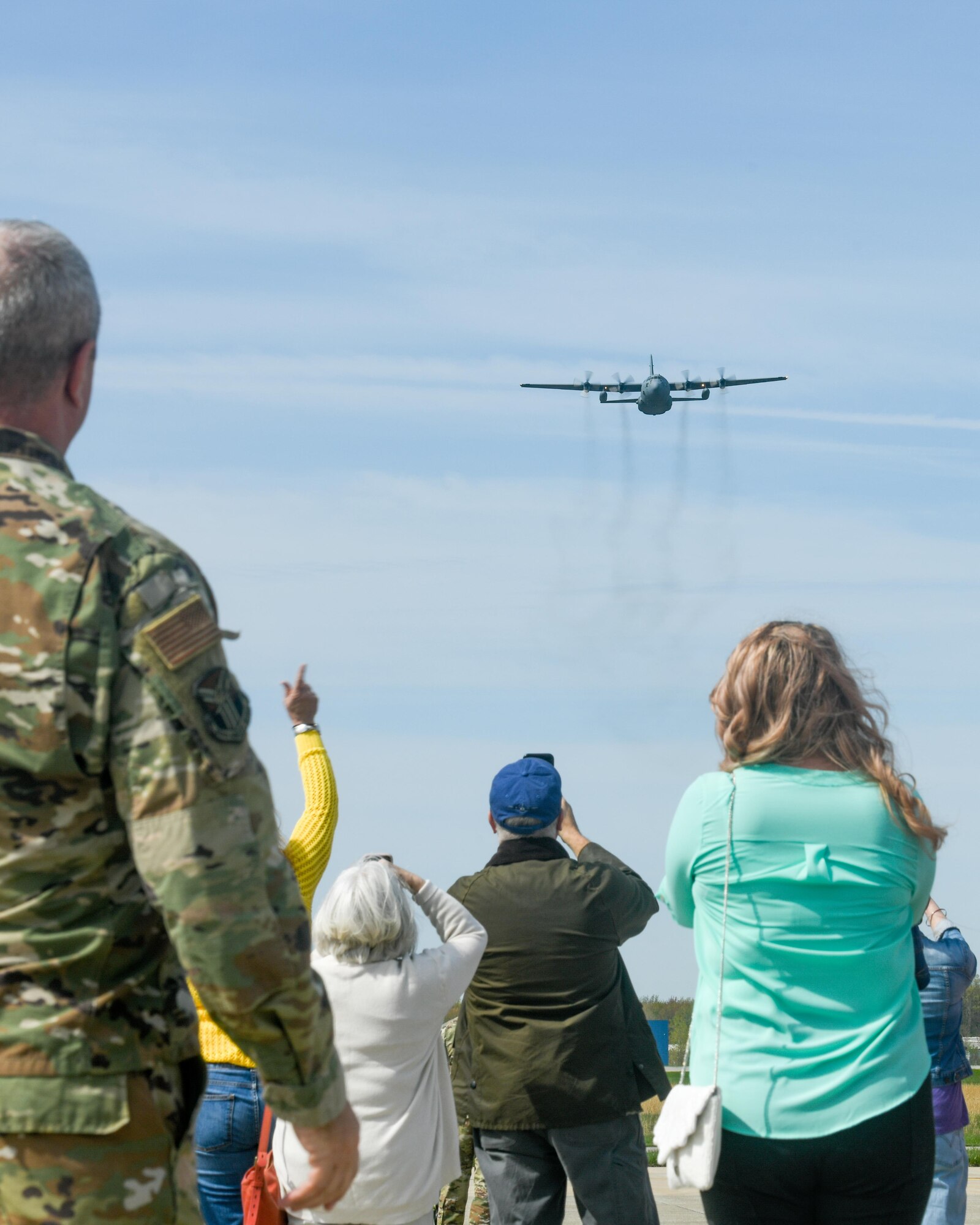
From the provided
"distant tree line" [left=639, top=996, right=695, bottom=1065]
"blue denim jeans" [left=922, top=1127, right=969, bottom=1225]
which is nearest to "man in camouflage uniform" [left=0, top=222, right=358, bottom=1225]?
"blue denim jeans" [left=922, top=1127, right=969, bottom=1225]

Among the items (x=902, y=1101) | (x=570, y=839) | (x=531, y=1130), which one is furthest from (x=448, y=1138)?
(x=902, y=1101)

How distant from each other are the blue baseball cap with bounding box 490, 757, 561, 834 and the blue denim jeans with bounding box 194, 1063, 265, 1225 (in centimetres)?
124

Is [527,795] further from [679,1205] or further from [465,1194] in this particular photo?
[679,1205]

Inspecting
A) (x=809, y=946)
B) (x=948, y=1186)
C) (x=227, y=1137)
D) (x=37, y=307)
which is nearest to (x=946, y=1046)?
(x=948, y=1186)

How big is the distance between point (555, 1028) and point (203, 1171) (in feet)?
4.12

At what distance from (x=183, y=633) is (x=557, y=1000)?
11.8 ft

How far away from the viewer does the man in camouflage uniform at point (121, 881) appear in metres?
2.21

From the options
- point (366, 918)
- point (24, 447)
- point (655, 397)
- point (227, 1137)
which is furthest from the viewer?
point (655, 397)

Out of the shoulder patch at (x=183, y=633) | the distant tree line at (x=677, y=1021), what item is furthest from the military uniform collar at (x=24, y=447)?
the distant tree line at (x=677, y=1021)

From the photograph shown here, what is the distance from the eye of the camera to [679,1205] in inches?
376

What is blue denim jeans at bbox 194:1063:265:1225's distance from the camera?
513cm

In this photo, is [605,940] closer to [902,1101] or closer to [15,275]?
[902,1101]

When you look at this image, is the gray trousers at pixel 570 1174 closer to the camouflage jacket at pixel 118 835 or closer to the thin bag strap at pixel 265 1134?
the thin bag strap at pixel 265 1134

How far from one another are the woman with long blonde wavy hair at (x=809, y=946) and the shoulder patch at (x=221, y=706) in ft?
5.26
